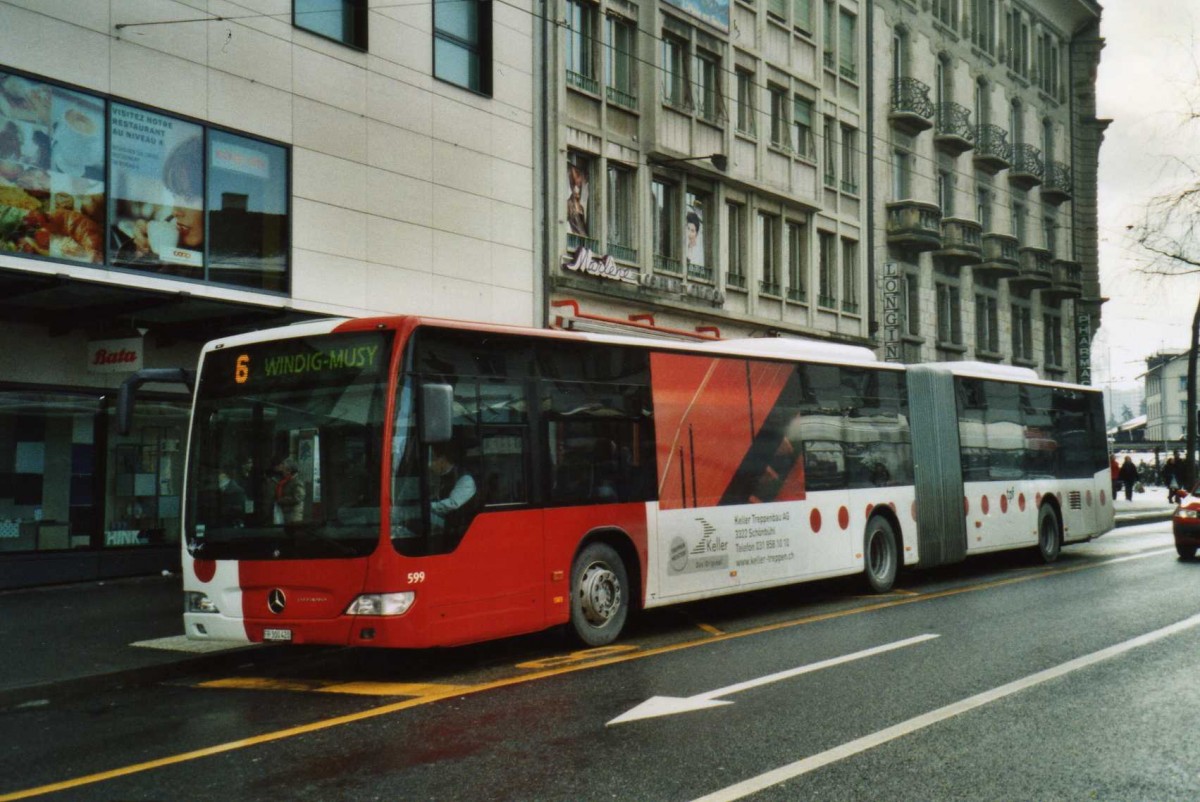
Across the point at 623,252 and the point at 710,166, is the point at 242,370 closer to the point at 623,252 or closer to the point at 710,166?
the point at 623,252

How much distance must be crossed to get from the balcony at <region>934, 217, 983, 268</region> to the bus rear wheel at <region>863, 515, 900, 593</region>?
981 inches

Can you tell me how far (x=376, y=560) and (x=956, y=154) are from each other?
1416 inches

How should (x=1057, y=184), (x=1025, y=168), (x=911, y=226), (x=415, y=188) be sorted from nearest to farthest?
1. (x=415, y=188)
2. (x=911, y=226)
3. (x=1025, y=168)
4. (x=1057, y=184)

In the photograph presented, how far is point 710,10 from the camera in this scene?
28.9 metres

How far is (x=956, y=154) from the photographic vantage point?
4169cm

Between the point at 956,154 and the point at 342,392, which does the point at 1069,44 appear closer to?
the point at 956,154

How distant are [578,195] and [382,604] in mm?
16604

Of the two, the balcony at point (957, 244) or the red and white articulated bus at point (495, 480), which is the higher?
the balcony at point (957, 244)

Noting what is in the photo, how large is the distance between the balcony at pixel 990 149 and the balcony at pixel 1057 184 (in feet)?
17.0

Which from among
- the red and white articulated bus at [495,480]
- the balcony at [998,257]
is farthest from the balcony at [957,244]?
the red and white articulated bus at [495,480]

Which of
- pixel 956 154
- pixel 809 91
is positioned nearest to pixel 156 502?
pixel 809 91

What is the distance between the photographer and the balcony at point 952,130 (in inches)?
1598

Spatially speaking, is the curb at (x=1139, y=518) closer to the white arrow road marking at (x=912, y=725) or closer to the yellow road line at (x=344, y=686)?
the white arrow road marking at (x=912, y=725)

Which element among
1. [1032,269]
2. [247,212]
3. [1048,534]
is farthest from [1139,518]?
[247,212]
